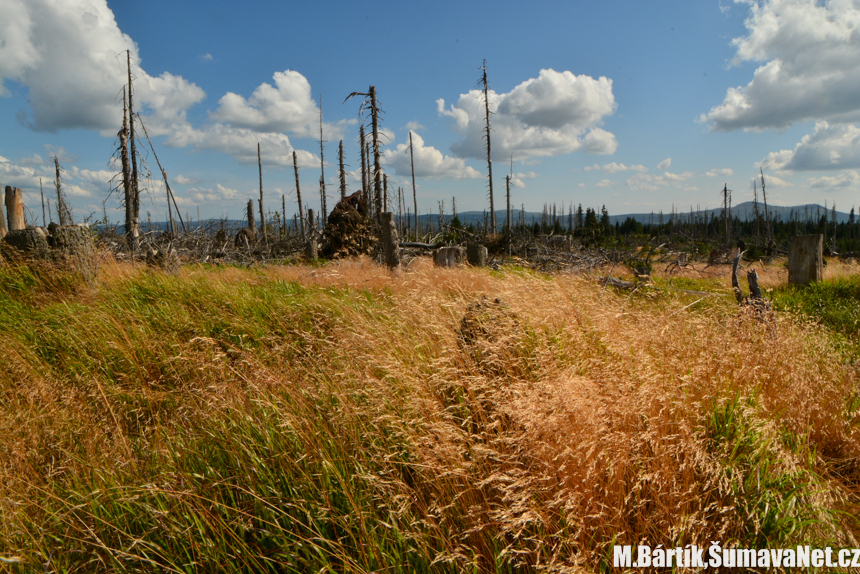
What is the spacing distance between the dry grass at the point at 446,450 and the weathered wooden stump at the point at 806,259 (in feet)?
19.1

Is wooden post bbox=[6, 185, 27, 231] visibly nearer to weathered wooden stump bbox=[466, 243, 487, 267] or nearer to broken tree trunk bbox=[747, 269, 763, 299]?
A: weathered wooden stump bbox=[466, 243, 487, 267]

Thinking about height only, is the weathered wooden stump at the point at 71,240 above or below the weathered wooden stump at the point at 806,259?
above

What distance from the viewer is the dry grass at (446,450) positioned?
1797mm

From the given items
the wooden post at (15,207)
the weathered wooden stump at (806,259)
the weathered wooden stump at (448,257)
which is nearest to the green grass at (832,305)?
the weathered wooden stump at (806,259)

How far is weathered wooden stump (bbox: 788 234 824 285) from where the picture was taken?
8.14 m

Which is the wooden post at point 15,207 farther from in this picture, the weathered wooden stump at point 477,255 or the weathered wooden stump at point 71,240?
the weathered wooden stump at point 477,255

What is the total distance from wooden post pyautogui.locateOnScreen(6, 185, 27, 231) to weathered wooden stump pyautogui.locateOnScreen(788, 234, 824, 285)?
17.6 metres

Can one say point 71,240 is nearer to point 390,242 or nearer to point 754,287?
point 390,242

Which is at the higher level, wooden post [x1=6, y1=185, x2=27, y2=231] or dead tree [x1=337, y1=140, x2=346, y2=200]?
dead tree [x1=337, y1=140, x2=346, y2=200]

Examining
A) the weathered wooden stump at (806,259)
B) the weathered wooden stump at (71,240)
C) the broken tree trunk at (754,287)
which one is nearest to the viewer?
the broken tree trunk at (754,287)

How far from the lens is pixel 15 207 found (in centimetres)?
988

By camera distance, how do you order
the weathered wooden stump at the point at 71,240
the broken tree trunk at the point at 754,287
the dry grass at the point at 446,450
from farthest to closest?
the weathered wooden stump at the point at 71,240
the broken tree trunk at the point at 754,287
the dry grass at the point at 446,450

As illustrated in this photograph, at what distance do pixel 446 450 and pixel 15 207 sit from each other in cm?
1331

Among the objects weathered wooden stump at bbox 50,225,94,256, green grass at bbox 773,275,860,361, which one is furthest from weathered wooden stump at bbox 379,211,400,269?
green grass at bbox 773,275,860,361
